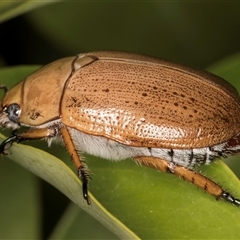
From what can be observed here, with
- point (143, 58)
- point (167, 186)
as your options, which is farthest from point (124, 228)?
point (143, 58)

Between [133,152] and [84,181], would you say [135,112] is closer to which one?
[133,152]

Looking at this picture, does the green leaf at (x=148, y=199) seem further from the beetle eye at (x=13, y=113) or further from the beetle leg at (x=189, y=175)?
the beetle eye at (x=13, y=113)

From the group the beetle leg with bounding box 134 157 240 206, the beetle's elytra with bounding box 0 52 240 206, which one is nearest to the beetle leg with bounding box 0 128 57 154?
the beetle's elytra with bounding box 0 52 240 206

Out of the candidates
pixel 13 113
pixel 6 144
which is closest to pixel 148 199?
pixel 6 144

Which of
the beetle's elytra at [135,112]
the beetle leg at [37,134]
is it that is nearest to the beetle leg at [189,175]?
the beetle's elytra at [135,112]

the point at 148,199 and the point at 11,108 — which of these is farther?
the point at 11,108

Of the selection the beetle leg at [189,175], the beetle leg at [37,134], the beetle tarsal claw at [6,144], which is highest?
the beetle tarsal claw at [6,144]
